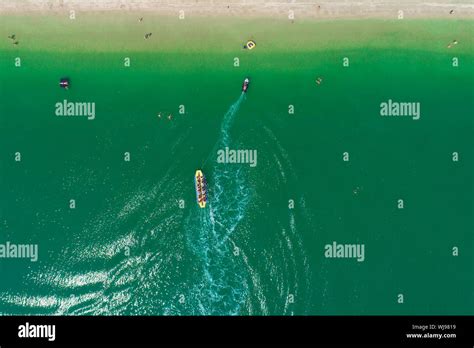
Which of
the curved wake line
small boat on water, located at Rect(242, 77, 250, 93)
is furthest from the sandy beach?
the curved wake line

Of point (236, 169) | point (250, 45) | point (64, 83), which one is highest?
point (250, 45)

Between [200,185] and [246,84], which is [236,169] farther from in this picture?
[246,84]

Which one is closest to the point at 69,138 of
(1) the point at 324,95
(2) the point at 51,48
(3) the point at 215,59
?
(2) the point at 51,48

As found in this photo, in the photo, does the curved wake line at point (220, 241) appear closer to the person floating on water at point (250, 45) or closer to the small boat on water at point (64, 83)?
the person floating on water at point (250, 45)
